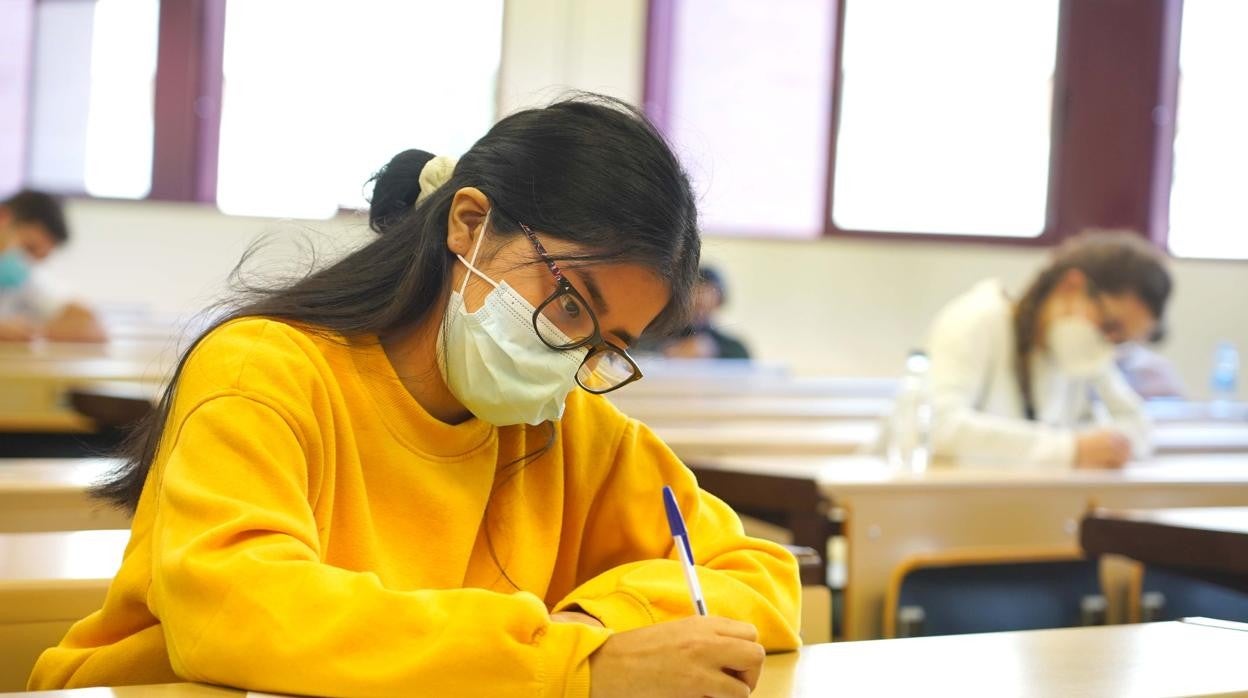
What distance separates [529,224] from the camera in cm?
118

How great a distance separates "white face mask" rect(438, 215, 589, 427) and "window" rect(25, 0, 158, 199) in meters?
6.39

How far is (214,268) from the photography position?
7211 millimetres

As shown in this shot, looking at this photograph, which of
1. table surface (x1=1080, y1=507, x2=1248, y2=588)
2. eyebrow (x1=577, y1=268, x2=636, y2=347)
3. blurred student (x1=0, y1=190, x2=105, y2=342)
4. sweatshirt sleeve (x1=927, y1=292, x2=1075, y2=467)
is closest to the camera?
eyebrow (x1=577, y1=268, x2=636, y2=347)

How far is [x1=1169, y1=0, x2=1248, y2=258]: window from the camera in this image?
22.3 ft

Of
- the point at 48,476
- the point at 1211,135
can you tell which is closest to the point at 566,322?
the point at 48,476

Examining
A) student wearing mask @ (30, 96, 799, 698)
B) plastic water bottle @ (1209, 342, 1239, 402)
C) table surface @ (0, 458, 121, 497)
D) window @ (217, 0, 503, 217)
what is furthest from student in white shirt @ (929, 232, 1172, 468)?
window @ (217, 0, 503, 217)

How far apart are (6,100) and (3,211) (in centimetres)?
148

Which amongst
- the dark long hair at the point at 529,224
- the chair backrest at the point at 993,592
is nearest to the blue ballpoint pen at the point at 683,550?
the dark long hair at the point at 529,224

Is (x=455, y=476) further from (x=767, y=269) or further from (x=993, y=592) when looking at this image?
(x=767, y=269)

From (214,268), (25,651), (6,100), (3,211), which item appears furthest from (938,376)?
(6,100)

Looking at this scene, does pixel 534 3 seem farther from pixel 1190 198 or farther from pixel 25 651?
pixel 25 651

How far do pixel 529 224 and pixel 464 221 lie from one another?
0.23ft

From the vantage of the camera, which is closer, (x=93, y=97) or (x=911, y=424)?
(x=911, y=424)

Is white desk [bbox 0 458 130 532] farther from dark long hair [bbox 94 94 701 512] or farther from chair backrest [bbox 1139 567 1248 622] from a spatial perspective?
chair backrest [bbox 1139 567 1248 622]
